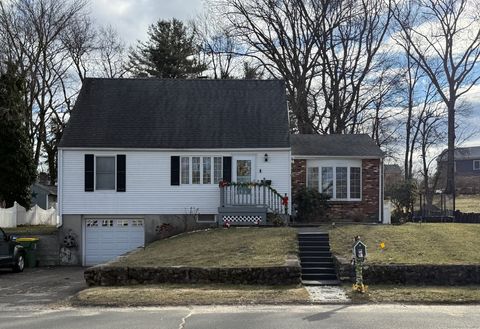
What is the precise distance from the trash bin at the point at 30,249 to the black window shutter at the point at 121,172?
14.5 ft

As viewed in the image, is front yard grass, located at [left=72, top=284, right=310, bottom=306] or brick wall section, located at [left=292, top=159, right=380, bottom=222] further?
brick wall section, located at [left=292, top=159, right=380, bottom=222]

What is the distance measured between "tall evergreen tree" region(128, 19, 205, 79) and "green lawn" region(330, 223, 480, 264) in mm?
28265

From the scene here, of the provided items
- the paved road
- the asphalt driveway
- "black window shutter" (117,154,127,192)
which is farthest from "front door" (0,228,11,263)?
the paved road

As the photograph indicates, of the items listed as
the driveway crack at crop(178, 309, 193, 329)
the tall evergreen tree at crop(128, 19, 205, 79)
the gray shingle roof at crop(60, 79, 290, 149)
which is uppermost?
the tall evergreen tree at crop(128, 19, 205, 79)

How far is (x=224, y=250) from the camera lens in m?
19.1

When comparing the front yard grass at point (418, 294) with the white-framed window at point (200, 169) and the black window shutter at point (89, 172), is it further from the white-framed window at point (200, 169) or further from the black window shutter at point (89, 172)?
the black window shutter at point (89, 172)

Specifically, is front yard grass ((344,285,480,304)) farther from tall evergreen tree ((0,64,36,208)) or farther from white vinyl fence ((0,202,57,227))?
white vinyl fence ((0,202,57,227))

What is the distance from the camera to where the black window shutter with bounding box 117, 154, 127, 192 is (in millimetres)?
25922

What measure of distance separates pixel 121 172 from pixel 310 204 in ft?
28.4

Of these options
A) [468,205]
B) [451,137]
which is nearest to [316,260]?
[451,137]

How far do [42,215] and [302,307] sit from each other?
33.7 metres

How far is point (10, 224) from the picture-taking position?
3700 centimetres

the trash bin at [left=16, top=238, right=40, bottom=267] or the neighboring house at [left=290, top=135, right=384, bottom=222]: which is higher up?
the neighboring house at [left=290, top=135, right=384, bottom=222]

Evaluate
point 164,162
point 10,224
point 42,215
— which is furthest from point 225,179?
point 42,215
